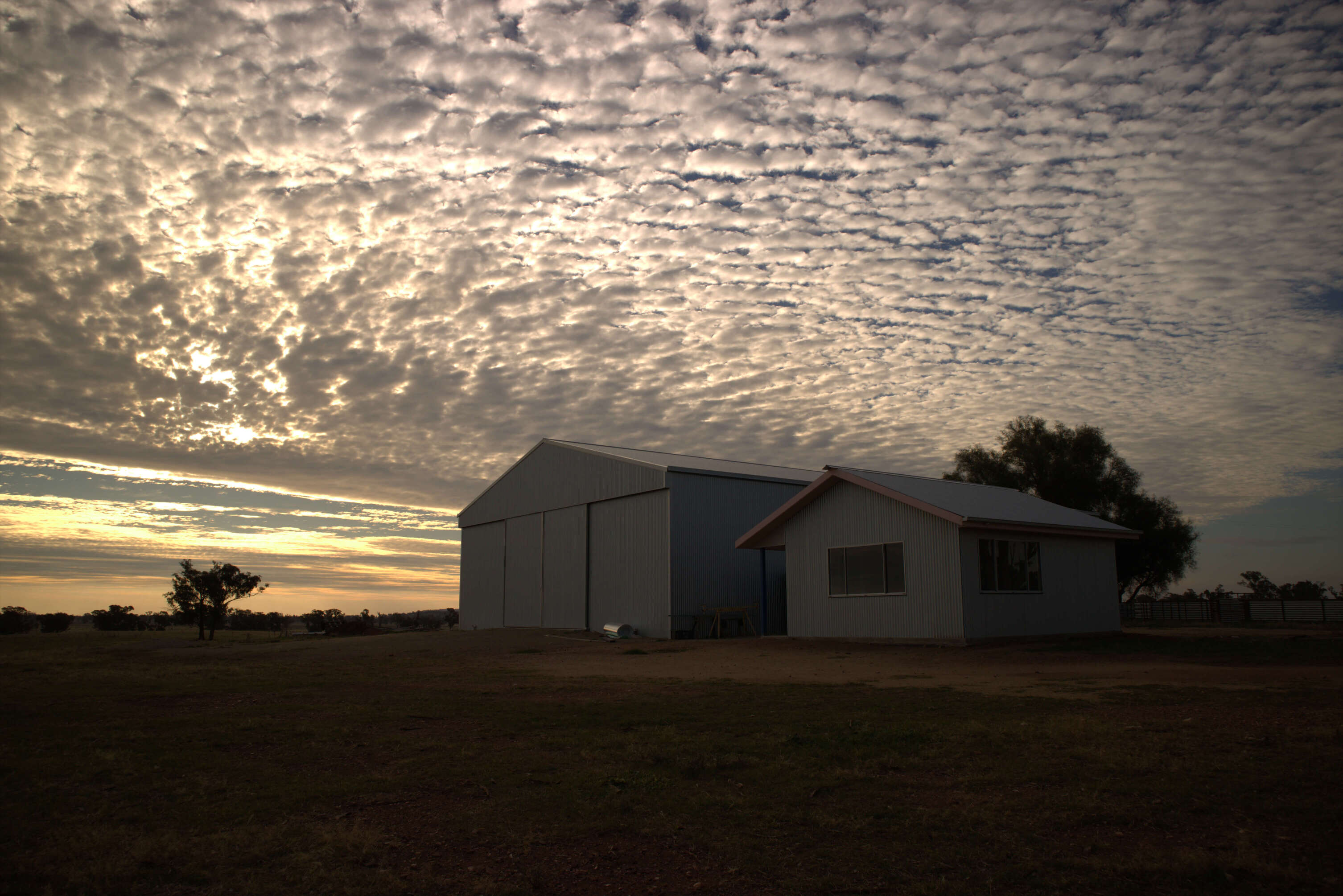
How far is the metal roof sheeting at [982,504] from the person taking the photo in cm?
1962

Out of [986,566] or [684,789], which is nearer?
[684,789]

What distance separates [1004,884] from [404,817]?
139 inches

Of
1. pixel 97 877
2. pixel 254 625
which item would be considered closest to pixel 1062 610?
pixel 97 877

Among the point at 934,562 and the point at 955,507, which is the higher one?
the point at 955,507

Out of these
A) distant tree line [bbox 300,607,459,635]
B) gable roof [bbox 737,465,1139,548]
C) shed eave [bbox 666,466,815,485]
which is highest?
shed eave [bbox 666,466,815,485]

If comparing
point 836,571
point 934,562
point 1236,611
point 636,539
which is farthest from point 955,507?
point 1236,611

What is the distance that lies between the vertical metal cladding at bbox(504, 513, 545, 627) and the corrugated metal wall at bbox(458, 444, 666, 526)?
57 centimetres

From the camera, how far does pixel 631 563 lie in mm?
27922

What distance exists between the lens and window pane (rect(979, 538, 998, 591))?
19344 millimetres

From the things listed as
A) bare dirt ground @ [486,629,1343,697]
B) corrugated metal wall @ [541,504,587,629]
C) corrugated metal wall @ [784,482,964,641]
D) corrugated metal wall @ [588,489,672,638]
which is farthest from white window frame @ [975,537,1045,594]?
corrugated metal wall @ [541,504,587,629]

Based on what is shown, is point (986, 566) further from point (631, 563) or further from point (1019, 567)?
point (631, 563)

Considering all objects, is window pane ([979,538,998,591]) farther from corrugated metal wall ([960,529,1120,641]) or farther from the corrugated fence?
the corrugated fence

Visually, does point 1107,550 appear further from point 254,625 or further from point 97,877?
point 254,625

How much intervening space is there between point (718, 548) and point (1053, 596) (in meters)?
10.1
